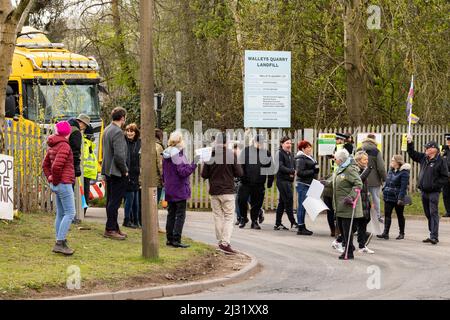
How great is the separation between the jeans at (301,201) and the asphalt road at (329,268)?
40cm

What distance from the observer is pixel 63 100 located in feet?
73.2

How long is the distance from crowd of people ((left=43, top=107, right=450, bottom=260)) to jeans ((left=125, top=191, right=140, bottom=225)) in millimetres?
18

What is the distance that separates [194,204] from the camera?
82.9 ft

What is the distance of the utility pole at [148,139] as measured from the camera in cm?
1361

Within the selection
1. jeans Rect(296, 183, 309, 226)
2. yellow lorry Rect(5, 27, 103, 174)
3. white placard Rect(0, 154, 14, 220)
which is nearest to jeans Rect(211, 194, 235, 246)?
white placard Rect(0, 154, 14, 220)

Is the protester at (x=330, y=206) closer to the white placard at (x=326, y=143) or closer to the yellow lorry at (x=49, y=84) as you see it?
the white placard at (x=326, y=143)

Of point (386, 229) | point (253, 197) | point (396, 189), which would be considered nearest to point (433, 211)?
point (396, 189)

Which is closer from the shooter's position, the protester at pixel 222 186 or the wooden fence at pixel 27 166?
the protester at pixel 222 186

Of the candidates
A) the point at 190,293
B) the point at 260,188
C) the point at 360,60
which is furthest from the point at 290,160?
the point at 360,60

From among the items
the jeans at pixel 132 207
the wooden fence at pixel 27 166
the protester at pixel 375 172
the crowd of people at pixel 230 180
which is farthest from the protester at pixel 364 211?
the wooden fence at pixel 27 166

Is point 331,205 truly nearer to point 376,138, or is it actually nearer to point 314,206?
point 314,206

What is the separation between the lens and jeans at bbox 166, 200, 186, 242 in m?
15.7

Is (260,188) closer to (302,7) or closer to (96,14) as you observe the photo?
(302,7)

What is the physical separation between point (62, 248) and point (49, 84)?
9.94m
